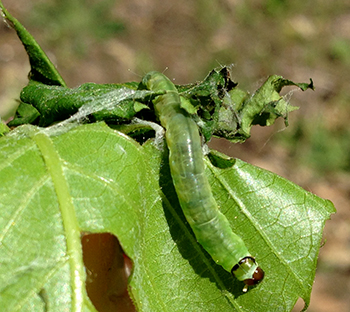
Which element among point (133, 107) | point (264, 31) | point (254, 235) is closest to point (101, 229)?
point (133, 107)

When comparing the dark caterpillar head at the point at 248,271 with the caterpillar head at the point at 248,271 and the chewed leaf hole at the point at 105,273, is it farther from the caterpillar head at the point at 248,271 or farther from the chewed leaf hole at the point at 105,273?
the chewed leaf hole at the point at 105,273

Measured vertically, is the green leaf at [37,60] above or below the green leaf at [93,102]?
above

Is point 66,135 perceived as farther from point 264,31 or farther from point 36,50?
point 264,31

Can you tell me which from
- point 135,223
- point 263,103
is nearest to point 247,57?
point 263,103

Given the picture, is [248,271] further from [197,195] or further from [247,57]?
[247,57]

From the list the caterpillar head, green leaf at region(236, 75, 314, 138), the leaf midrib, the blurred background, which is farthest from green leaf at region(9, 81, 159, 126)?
the blurred background

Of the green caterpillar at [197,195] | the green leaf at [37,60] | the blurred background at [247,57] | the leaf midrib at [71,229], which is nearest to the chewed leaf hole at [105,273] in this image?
the leaf midrib at [71,229]
